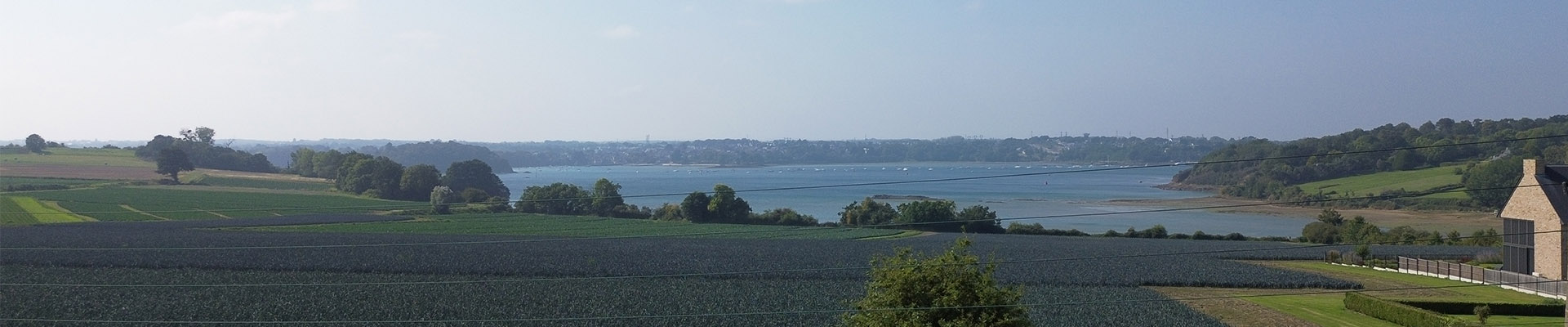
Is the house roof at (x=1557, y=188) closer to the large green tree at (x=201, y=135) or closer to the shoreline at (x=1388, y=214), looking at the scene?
the shoreline at (x=1388, y=214)

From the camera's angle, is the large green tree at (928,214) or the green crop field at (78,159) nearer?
the large green tree at (928,214)

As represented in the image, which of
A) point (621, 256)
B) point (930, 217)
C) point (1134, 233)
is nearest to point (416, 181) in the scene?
point (930, 217)

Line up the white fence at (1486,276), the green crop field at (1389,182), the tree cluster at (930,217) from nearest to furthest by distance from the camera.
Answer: the white fence at (1486,276)
the tree cluster at (930,217)
the green crop field at (1389,182)

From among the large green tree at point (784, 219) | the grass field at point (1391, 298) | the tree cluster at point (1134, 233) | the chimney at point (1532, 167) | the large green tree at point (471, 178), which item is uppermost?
the chimney at point (1532, 167)

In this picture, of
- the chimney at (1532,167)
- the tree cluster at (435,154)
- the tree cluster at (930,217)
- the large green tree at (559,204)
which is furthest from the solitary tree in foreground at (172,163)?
the tree cluster at (435,154)

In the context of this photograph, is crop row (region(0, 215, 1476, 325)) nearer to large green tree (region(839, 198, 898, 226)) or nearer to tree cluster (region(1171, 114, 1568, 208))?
large green tree (region(839, 198, 898, 226))

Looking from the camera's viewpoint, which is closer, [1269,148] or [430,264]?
[430,264]

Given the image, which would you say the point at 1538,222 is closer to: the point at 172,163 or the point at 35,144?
the point at 172,163

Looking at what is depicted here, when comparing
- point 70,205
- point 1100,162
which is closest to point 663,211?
point 70,205

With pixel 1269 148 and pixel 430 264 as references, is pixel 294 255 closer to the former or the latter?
pixel 430 264
